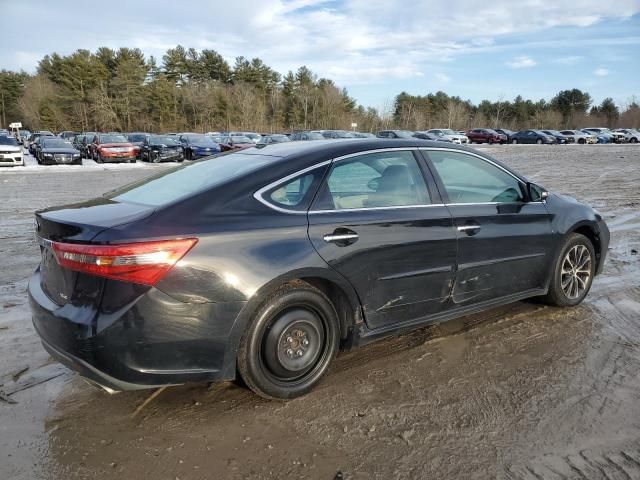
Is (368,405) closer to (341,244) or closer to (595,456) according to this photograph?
(341,244)

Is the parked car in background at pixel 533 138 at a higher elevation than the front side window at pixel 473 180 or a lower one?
lower

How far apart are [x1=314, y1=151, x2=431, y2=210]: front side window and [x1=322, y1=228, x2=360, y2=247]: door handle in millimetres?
178

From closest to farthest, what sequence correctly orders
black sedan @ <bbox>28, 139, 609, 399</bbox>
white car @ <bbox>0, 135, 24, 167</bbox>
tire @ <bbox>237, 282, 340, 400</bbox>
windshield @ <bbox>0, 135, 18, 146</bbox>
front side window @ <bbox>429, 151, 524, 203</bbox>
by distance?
black sedan @ <bbox>28, 139, 609, 399</bbox>, tire @ <bbox>237, 282, 340, 400</bbox>, front side window @ <bbox>429, 151, 524, 203</bbox>, white car @ <bbox>0, 135, 24, 167</bbox>, windshield @ <bbox>0, 135, 18, 146</bbox>

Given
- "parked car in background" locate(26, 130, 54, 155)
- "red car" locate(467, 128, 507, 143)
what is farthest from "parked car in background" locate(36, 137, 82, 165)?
"red car" locate(467, 128, 507, 143)

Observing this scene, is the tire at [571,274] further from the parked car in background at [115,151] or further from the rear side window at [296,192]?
the parked car in background at [115,151]

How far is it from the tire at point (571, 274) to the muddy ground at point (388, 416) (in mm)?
281

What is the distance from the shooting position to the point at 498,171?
4445 millimetres

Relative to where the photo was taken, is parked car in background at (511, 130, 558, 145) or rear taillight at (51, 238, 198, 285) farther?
parked car in background at (511, 130, 558, 145)

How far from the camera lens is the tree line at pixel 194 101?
68.2m

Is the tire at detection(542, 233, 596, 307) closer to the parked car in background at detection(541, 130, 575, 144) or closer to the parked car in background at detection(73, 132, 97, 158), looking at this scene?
the parked car in background at detection(73, 132, 97, 158)

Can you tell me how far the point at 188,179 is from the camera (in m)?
3.60

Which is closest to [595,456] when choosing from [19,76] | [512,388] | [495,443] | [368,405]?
[495,443]

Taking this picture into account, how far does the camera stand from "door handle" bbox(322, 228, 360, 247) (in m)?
3.26

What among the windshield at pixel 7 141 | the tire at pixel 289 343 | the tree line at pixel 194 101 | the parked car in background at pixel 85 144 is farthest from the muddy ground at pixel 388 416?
the tree line at pixel 194 101
